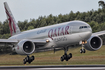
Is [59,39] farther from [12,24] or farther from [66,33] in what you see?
[12,24]

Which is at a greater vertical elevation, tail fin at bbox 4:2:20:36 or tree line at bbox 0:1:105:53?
tree line at bbox 0:1:105:53

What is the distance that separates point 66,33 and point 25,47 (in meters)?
6.26

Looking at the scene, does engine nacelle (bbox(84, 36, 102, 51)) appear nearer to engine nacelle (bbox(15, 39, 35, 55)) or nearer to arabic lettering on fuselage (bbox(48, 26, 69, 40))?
arabic lettering on fuselage (bbox(48, 26, 69, 40))

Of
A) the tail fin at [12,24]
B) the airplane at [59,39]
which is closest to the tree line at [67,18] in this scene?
the tail fin at [12,24]

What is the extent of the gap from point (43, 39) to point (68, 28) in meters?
5.32

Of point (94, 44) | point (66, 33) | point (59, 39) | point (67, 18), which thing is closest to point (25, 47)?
point (59, 39)

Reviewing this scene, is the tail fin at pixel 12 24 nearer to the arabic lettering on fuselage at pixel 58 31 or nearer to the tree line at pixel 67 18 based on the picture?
the arabic lettering on fuselage at pixel 58 31

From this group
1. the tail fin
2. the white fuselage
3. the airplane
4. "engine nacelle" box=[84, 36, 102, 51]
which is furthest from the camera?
the tail fin

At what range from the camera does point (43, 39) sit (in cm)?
3800

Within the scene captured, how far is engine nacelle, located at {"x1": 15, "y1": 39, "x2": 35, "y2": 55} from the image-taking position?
3553 cm

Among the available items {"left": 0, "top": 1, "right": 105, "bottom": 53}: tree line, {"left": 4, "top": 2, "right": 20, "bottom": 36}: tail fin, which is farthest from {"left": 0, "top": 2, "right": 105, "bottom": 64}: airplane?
{"left": 0, "top": 1, "right": 105, "bottom": 53}: tree line

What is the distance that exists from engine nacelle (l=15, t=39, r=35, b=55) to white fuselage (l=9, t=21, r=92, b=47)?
93.7 inches

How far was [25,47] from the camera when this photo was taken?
36594 millimetres

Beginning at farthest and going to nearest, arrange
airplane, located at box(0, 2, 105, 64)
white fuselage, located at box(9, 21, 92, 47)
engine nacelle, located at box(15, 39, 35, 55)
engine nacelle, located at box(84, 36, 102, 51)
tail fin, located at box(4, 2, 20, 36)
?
tail fin, located at box(4, 2, 20, 36) < engine nacelle, located at box(84, 36, 102, 51) < engine nacelle, located at box(15, 39, 35, 55) < airplane, located at box(0, 2, 105, 64) < white fuselage, located at box(9, 21, 92, 47)
